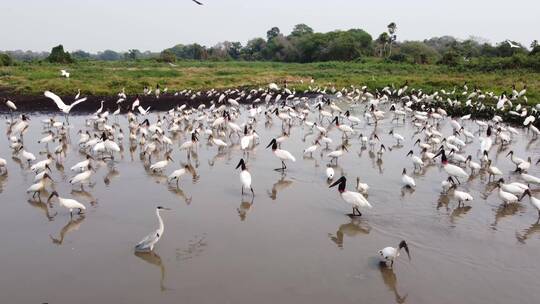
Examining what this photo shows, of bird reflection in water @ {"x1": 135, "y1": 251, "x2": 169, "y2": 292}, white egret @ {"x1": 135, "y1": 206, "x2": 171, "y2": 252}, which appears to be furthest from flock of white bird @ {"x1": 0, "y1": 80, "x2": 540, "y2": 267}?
bird reflection in water @ {"x1": 135, "y1": 251, "x2": 169, "y2": 292}

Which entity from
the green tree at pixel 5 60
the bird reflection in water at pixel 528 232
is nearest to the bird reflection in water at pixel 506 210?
the bird reflection in water at pixel 528 232

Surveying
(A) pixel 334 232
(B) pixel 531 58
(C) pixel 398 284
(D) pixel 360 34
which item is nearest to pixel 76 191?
(A) pixel 334 232

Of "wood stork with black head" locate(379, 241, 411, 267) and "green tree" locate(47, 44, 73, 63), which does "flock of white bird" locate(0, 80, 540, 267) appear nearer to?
"wood stork with black head" locate(379, 241, 411, 267)

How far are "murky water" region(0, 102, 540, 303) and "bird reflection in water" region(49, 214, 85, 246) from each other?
1.9 inches

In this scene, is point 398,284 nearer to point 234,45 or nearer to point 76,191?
point 76,191

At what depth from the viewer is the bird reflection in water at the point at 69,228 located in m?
9.56

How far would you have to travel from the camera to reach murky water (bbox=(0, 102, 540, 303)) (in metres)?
7.75

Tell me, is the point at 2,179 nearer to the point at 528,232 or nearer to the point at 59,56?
the point at 528,232

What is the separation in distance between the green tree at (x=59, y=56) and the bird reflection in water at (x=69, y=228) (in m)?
47.6

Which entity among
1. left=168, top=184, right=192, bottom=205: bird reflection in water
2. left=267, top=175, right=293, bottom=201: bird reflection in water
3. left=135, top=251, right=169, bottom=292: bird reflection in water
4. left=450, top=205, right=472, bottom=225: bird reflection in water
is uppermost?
left=450, top=205, right=472, bottom=225: bird reflection in water

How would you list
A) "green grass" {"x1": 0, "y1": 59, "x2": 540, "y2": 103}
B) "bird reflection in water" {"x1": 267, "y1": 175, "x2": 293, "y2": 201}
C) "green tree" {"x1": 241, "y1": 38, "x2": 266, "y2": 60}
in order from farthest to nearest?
1. "green tree" {"x1": 241, "y1": 38, "x2": 266, "y2": 60}
2. "green grass" {"x1": 0, "y1": 59, "x2": 540, "y2": 103}
3. "bird reflection in water" {"x1": 267, "y1": 175, "x2": 293, "y2": 201}

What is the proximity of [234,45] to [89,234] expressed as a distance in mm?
101967

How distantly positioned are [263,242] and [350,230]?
1849mm

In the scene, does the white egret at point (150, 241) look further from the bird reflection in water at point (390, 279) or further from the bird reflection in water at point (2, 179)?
the bird reflection in water at point (2, 179)
